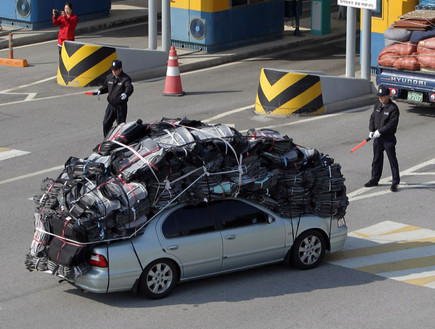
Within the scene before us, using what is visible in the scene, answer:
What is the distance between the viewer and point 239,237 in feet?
36.9

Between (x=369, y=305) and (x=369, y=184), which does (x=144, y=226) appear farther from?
(x=369, y=184)

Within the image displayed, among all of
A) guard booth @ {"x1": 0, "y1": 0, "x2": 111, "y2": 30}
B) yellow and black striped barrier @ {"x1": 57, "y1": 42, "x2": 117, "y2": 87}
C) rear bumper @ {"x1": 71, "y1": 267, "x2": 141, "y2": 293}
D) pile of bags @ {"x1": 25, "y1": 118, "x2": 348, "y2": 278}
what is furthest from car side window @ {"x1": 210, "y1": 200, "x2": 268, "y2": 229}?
guard booth @ {"x1": 0, "y1": 0, "x2": 111, "y2": 30}

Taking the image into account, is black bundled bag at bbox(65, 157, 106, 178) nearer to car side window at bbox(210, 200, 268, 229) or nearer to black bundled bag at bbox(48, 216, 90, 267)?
black bundled bag at bbox(48, 216, 90, 267)

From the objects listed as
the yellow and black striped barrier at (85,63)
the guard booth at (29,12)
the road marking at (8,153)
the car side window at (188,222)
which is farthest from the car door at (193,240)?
the guard booth at (29,12)

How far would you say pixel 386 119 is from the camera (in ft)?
50.2

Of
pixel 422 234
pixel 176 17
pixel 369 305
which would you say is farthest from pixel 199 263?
pixel 176 17

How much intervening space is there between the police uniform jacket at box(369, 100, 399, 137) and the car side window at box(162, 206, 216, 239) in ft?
17.1

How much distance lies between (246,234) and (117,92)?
6.80 metres

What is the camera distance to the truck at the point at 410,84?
1958 cm

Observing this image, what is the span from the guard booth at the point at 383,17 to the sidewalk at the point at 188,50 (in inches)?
167

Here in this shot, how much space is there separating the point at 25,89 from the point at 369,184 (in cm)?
1033

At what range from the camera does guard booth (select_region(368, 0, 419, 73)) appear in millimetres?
23109

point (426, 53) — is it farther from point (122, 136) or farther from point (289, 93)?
point (122, 136)

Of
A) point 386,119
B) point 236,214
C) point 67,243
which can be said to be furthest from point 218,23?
point 67,243
